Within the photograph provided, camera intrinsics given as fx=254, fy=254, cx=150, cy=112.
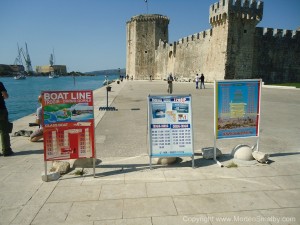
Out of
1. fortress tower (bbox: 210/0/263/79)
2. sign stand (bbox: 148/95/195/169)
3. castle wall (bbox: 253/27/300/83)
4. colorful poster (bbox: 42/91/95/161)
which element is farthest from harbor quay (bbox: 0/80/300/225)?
castle wall (bbox: 253/27/300/83)

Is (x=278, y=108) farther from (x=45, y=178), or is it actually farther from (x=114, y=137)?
(x=45, y=178)

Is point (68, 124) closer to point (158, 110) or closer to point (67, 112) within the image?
point (67, 112)

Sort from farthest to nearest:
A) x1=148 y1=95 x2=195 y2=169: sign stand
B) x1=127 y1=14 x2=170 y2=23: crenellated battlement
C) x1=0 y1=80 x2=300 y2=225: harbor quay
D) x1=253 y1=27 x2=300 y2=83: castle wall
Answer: x1=127 y1=14 x2=170 y2=23: crenellated battlement
x1=253 y1=27 x2=300 y2=83: castle wall
x1=148 y1=95 x2=195 y2=169: sign stand
x1=0 y1=80 x2=300 y2=225: harbor quay

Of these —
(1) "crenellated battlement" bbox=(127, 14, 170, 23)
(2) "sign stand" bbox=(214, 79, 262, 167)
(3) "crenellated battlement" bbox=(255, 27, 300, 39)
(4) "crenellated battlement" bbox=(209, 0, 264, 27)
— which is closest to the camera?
(2) "sign stand" bbox=(214, 79, 262, 167)

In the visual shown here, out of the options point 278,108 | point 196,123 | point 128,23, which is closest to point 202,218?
point 196,123

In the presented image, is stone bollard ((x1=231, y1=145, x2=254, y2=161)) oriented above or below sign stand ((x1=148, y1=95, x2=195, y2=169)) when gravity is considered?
below

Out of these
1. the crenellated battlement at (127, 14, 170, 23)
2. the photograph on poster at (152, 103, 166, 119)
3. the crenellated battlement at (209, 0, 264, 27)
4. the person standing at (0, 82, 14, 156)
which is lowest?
the person standing at (0, 82, 14, 156)

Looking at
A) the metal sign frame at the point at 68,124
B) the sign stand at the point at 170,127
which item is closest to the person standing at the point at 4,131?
the metal sign frame at the point at 68,124

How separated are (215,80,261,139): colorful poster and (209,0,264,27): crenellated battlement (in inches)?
967

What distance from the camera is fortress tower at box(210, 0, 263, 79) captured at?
90.3 feet

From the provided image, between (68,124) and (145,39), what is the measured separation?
53966 mm

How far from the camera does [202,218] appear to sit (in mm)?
3410

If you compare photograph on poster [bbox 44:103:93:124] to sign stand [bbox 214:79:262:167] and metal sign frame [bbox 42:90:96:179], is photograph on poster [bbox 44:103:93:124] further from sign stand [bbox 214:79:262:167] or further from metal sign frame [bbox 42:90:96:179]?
sign stand [bbox 214:79:262:167]

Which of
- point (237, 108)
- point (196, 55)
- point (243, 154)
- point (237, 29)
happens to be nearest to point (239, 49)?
point (237, 29)
